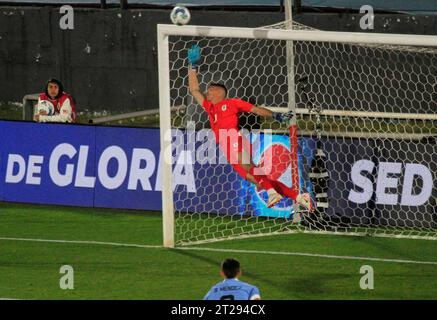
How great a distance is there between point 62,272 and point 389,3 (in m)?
12.4

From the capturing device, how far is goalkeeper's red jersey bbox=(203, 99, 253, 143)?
19.0 m

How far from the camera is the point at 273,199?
61.9 ft

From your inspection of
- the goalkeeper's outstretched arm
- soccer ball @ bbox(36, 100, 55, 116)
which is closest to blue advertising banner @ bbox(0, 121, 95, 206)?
soccer ball @ bbox(36, 100, 55, 116)

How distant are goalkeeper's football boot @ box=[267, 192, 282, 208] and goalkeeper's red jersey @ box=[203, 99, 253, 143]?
1.04 m

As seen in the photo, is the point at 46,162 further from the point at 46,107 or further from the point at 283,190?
the point at 283,190

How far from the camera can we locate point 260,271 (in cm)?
1662

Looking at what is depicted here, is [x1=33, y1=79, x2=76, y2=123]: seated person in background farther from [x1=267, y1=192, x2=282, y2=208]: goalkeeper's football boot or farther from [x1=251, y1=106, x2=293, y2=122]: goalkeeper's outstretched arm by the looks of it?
[x1=267, y1=192, x2=282, y2=208]: goalkeeper's football boot

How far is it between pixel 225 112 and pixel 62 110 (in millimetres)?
3974

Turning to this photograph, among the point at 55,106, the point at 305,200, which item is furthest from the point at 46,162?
the point at 305,200

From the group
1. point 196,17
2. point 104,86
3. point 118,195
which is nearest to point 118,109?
point 104,86

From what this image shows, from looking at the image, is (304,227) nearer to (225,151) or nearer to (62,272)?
(225,151)

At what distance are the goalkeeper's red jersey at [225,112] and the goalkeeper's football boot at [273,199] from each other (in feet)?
3.40
